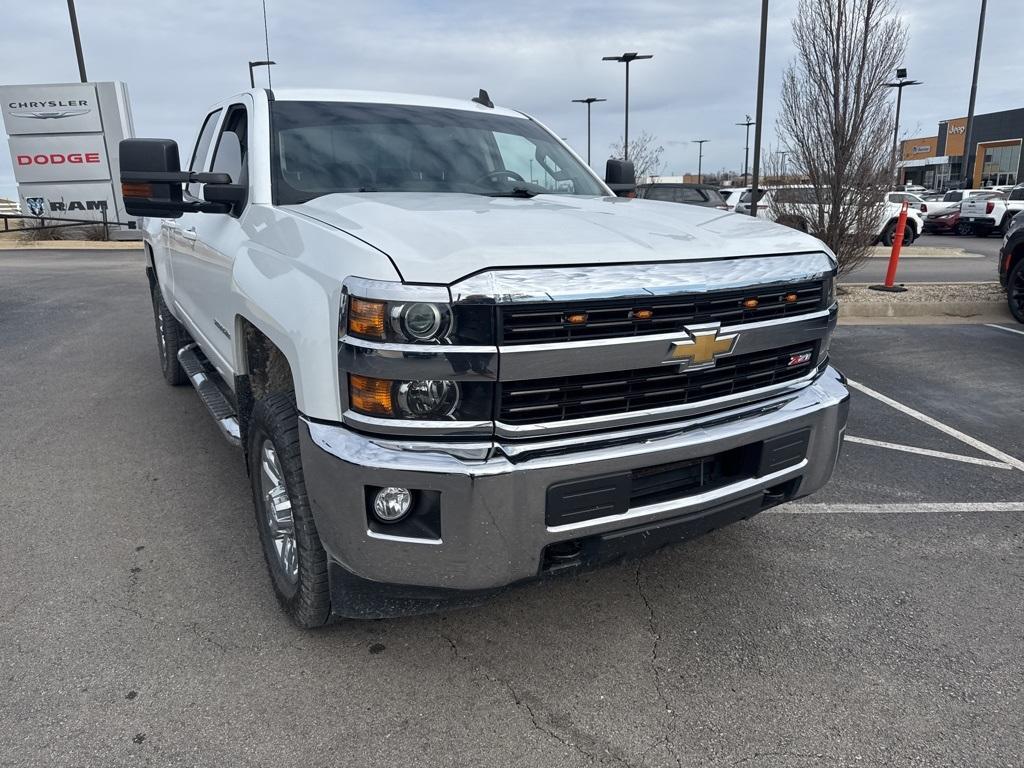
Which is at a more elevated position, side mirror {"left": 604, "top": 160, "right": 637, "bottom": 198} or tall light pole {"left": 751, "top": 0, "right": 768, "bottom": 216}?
tall light pole {"left": 751, "top": 0, "right": 768, "bottom": 216}

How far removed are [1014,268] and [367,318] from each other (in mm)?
9737

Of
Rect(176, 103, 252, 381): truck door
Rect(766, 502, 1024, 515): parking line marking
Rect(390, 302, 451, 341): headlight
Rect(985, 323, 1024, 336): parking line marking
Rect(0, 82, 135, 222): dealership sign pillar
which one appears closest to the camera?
Rect(390, 302, 451, 341): headlight

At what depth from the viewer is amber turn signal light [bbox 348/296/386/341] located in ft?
7.16

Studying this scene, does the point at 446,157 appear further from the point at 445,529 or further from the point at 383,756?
the point at 383,756

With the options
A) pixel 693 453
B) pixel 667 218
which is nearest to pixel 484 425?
pixel 693 453

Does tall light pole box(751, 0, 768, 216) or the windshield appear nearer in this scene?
the windshield

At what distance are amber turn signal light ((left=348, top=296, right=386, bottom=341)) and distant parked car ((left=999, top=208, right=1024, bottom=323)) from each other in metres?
9.44

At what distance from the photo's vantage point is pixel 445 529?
226 cm

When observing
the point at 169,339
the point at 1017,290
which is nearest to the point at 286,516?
the point at 169,339

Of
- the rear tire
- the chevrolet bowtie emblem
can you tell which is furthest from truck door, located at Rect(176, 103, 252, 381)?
the chevrolet bowtie emblem

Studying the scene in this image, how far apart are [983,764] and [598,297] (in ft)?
5.69

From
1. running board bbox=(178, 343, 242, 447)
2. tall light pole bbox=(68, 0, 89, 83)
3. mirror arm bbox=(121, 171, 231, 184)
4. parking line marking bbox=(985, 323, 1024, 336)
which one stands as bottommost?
parking line marking bbox=(985, 323, 1024, 336)

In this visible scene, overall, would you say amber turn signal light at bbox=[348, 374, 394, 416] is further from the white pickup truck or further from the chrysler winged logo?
the white pickup truck

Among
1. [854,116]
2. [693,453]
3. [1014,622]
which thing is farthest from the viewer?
[854,116]
